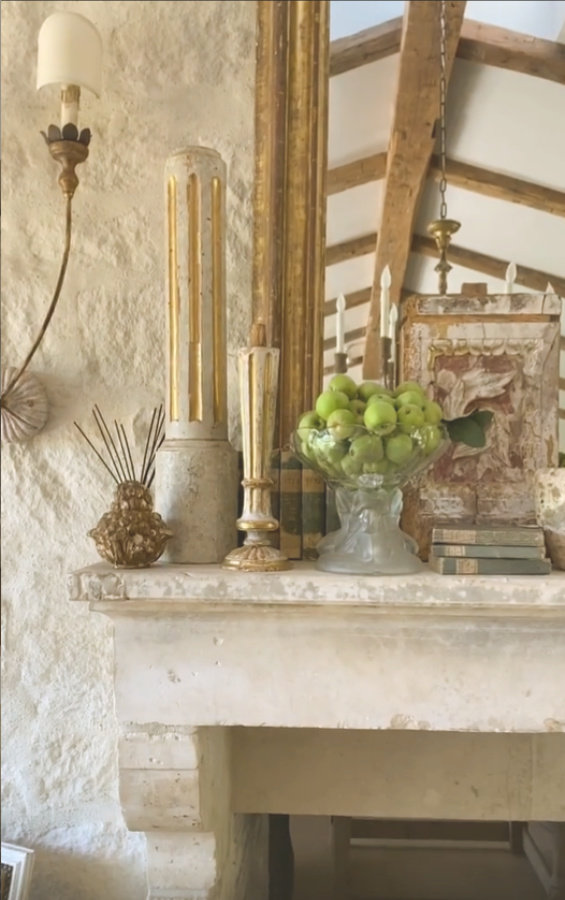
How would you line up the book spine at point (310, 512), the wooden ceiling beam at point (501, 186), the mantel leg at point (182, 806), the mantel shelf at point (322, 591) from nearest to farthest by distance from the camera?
the mantel shelf at point (322, 591), the mantel leg at point (182, 806), the book spine at point (310, 512), the wooden ceiling beam at point (501, 186)

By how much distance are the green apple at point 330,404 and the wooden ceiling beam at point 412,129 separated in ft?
1.20

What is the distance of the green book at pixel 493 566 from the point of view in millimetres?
976

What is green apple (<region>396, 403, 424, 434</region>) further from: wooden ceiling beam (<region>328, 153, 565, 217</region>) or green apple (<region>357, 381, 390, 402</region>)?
wooden ceiling beam (<region>328, 153, 565, 217</region>)

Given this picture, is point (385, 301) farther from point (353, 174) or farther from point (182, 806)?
point (182, 806)

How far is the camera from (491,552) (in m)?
0.99

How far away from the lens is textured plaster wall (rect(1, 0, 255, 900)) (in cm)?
131

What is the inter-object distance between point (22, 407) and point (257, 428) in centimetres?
50

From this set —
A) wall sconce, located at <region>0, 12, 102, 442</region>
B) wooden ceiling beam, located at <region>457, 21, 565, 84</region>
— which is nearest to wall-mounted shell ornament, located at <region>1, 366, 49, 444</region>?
wall sconce, located at <region>0, 12, 102, 442</region>

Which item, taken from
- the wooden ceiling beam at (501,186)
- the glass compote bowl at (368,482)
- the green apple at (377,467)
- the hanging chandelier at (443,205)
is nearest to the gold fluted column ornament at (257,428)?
the glass compote bowl at (368,482)

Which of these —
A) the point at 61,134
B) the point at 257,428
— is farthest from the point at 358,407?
the point at 61,134

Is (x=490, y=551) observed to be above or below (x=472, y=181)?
below

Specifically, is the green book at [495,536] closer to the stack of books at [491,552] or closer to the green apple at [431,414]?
the stack of books at [491,552]

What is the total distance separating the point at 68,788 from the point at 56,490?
1.75 ft

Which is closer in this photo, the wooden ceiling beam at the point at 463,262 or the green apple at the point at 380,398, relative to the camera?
the green apple at the point at 380,398
